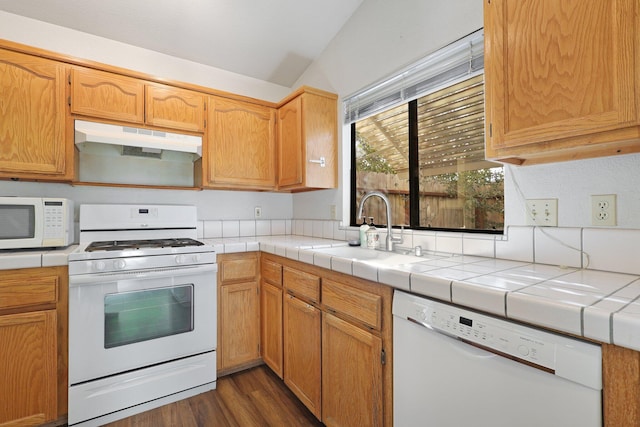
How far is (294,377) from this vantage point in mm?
1832

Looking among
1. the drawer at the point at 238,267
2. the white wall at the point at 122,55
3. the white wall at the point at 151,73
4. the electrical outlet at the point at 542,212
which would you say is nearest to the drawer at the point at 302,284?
the drawer at the point at 238,267

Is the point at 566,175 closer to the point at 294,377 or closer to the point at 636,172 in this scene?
the point at 636,172

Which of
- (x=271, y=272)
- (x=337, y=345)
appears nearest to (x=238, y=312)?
(x=271, y=272)

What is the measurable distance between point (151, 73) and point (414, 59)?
6.49 ft

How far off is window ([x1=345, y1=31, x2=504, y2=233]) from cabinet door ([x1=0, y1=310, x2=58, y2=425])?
6.77ft

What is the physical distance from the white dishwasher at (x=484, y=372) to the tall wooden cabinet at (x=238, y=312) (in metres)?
1.32

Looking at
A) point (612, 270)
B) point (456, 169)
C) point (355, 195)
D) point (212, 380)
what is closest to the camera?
point (612, 270)

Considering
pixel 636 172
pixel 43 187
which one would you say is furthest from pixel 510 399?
pixel 43 187

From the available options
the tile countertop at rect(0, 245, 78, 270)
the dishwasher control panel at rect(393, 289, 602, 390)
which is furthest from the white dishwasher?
the tile countertop at rect(0, 245, 78, 270)

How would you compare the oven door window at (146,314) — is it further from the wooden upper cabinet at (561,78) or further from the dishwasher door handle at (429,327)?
the wooden upper cabinet at (561,78)

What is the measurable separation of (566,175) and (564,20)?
21.7 inches

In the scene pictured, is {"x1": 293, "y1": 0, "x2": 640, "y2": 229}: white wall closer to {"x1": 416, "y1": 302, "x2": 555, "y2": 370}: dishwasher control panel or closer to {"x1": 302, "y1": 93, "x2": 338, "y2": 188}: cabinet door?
{"x1": 302, "y1": 93, "x2": 338, "y2": 188}: cabinet door

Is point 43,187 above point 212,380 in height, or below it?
above

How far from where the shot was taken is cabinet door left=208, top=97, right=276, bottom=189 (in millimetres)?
2408
